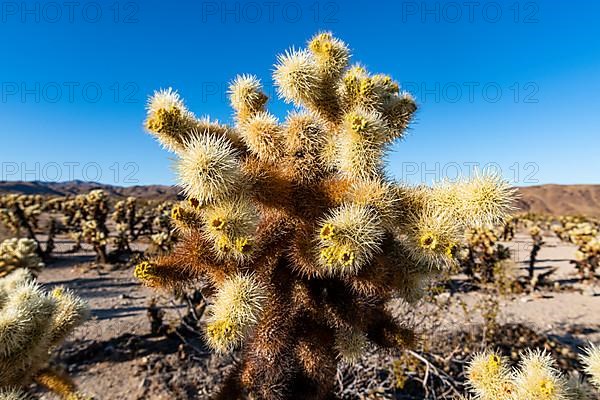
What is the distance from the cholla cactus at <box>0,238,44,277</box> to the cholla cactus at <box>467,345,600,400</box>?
24.0ft

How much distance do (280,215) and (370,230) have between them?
19.3 inches

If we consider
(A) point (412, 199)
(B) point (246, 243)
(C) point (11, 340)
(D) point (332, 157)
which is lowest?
(C) point (11, 340)

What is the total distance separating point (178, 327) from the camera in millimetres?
5609

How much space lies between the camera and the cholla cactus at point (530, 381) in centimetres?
135

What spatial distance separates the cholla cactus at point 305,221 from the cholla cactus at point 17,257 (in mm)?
6457

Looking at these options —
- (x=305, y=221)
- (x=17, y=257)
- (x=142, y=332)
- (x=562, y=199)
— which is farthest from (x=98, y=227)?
(x=562, y=199)

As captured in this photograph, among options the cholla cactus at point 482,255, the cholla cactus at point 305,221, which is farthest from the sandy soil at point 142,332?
the cholla cactus at point 305,221

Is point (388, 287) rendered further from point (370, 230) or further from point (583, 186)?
point (583, 186)

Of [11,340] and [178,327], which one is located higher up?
[11,340]

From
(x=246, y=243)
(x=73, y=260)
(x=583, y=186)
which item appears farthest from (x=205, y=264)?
(x=583, y=186)

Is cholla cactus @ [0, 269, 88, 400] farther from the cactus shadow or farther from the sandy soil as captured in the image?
the cactus shadow

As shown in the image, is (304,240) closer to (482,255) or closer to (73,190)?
(482,255)

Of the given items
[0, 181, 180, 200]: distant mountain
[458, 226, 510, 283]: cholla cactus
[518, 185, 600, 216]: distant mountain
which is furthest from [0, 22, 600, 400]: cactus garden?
[518, 185, 600, 216]: distant mountain

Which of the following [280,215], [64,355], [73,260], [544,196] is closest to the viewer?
[280,215]
